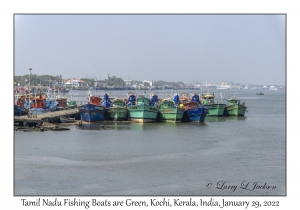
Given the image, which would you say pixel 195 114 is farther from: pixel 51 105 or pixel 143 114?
pixel 51 105

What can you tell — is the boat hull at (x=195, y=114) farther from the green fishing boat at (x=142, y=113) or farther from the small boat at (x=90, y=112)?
the small boat at (x=90, y=112)

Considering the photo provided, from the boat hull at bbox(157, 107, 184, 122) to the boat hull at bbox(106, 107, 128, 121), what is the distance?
259 cm

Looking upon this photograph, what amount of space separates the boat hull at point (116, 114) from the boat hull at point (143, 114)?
1.87ft

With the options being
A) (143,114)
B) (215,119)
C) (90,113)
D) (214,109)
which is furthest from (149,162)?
(214,109)

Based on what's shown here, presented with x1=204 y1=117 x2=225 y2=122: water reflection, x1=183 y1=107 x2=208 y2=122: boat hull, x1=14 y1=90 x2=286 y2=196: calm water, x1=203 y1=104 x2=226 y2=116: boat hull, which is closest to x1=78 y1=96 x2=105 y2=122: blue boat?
x1=14 y1=90 x2=286 y2=196: calm water

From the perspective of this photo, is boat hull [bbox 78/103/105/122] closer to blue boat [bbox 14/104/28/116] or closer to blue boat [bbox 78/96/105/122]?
blue boat [bbox 78/96/105/122]

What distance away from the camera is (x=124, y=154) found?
2253cm

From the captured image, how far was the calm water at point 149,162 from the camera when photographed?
16.3 m

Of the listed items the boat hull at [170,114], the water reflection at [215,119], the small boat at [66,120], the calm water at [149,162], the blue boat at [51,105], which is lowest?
the calm water at [149,162]

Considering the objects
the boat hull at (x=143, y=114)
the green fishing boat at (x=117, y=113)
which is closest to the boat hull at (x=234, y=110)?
the boat hull at (x=143, y=114)

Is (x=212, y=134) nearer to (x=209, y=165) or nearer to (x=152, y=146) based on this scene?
(x=152, y=146)

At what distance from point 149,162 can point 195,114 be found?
59.9 feet

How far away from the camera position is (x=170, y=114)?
37.5 m

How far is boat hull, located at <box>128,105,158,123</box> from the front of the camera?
36938 mm
